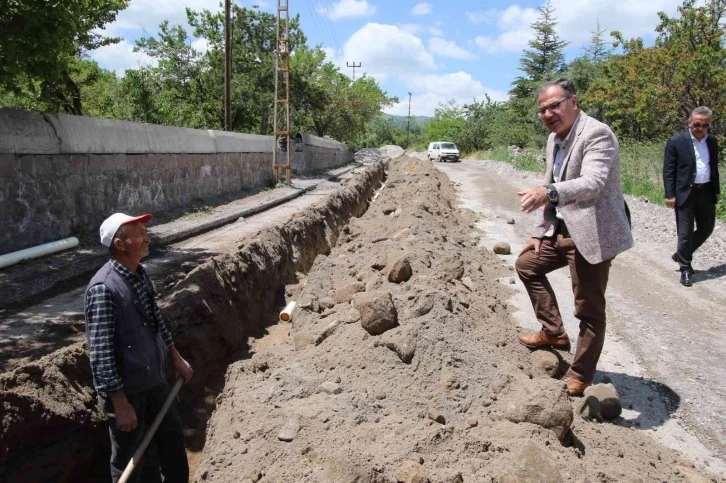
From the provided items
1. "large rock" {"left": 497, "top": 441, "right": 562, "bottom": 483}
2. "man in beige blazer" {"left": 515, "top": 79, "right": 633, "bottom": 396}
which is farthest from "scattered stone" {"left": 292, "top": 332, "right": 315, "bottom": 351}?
"large rock" {"left": 497, "top": 441, "right": 562, "bottom": 483}

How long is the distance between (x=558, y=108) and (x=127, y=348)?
9.32ft

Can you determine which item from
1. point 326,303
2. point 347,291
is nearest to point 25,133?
point 326,303

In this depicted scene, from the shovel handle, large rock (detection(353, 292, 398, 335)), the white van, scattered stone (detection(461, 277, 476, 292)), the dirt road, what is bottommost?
the dirt road

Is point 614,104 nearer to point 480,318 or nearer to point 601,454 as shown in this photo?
point 480,318

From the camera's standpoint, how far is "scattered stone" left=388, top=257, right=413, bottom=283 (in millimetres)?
5152

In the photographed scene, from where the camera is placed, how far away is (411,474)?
244cm

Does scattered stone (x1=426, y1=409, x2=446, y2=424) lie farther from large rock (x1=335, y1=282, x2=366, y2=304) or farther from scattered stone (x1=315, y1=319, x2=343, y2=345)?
large rock (x1=335, y1=282, x2=366, y2=304)

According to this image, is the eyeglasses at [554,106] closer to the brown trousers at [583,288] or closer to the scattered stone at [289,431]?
the brown trousers at [583,288]

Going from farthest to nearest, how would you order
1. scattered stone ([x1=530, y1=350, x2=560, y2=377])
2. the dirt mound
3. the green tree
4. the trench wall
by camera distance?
the trench wall
the green tree
scattered stone ([x1=530, y1=350, x2=560, y2=377])
the dirt mound

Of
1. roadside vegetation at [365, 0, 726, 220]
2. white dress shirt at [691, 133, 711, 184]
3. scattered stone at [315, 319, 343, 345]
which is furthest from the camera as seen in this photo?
roadside vegetation at [365, 0, 726, 220]

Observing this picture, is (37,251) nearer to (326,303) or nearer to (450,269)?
(326,303)

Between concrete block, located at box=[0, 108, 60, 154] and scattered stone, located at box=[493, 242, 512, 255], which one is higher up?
concrete block, located at box=[0, 108, 60, 154]

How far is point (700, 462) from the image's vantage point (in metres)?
3.17

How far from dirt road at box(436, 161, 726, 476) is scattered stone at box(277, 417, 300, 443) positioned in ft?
6.99
